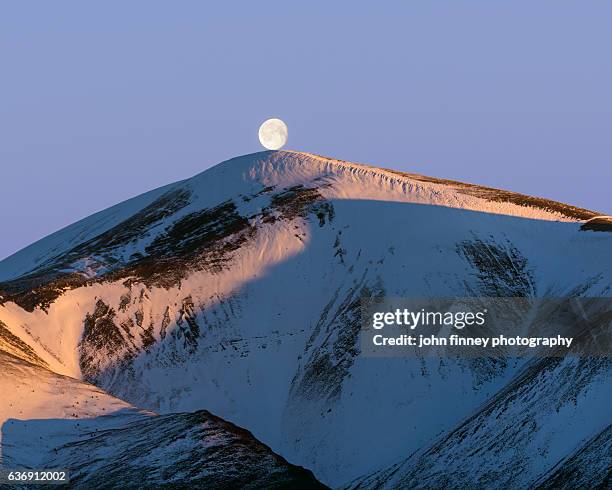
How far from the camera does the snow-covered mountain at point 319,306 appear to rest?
379 feet

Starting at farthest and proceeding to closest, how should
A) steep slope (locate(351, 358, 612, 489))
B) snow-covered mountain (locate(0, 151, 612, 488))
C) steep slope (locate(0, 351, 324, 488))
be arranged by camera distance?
snow-covered mountain (locate(0, 151, 612, 488))
steep slope (locate(351, 358, 612, 489))
steep slope (locate(0, 351, 324, 488))

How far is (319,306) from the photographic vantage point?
134375mm

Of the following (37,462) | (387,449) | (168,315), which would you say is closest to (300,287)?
(168,315)

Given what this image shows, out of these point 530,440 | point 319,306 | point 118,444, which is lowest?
point 530,440

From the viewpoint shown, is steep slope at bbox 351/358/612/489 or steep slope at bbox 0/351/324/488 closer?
steep slope at bbox 0/351/324/488

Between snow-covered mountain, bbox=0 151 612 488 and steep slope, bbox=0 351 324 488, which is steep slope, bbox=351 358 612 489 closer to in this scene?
snow-covered mountain, bbox=0 151 612 488

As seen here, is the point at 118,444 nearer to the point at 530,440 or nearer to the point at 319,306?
the point at 530,440

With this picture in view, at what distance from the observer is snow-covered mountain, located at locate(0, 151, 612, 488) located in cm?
11556

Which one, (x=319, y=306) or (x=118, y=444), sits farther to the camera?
(x=319, y=306)

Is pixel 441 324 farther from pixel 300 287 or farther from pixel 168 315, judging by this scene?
pixel 168 315

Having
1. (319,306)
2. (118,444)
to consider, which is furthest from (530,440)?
(319,306)

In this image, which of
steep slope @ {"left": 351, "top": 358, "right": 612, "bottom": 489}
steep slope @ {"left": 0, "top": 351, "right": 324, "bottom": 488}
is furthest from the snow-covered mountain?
steep slope @ {"left": 0, "top": 351, "right": 324, "bottom": 488}

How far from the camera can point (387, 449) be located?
11994 cm

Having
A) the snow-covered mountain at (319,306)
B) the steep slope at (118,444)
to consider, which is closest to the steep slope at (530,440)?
the snow-covered mountain at (319,306)
